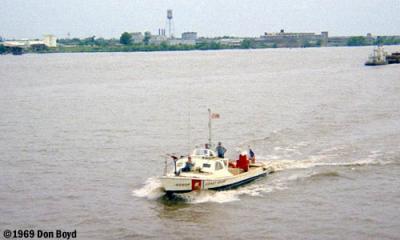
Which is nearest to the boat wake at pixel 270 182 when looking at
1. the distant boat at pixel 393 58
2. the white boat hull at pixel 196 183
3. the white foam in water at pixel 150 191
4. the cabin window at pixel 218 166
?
the white foam in water at pixel 150 191

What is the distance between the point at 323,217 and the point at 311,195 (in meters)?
3.89

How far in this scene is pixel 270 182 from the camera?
128ft

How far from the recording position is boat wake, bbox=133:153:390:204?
35.2 metres

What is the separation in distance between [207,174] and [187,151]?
438 inches

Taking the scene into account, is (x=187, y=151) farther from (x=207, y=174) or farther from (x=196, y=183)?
(x=196, y=183)

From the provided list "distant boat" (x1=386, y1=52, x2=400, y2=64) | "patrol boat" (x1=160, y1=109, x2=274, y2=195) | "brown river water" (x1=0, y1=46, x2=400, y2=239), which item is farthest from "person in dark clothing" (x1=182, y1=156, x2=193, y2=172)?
"distant boat" (x1=386, y1=52, x2=400, y2=64)

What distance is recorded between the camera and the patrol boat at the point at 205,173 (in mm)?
35031

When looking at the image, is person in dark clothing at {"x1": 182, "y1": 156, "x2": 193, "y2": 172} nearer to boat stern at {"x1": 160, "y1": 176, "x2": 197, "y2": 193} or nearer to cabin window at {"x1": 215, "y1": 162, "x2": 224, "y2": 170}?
cabin window at {"x1": 215, "y1": 162, "x2": 224, "y2": 170}

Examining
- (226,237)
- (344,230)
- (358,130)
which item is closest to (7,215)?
(226,237)

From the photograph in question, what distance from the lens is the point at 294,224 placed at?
3128cm

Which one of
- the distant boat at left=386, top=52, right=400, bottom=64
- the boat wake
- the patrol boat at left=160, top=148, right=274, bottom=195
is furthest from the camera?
the distant boat at left=386, top=52, right=400, bottom=64

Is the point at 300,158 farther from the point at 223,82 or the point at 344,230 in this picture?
the point at 223,82

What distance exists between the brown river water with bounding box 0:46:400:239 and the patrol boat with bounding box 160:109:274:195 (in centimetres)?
58

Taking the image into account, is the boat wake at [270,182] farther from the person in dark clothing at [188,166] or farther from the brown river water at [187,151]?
the person in dark clothing at [188,166]
